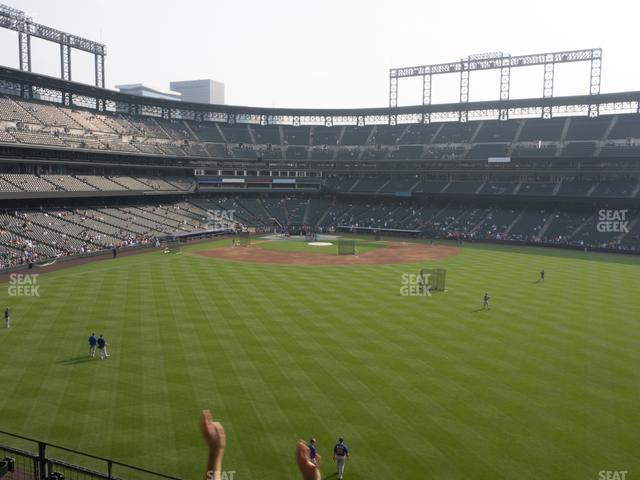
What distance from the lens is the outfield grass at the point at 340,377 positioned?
1689 cm

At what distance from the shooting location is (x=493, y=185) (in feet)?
303

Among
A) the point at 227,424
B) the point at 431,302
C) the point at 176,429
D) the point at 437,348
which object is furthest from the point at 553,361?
the point at 176,429

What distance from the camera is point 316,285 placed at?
4425 cm

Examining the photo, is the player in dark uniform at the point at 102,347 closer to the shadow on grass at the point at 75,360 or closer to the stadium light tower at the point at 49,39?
the shadow on grass at the point at 75,360

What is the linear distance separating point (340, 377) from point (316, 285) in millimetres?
21443

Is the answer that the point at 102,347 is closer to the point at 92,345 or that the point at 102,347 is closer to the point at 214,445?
the point at 92,345

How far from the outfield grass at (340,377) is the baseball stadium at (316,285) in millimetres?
142

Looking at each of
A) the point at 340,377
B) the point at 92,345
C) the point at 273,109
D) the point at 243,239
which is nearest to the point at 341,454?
the point at 340,377

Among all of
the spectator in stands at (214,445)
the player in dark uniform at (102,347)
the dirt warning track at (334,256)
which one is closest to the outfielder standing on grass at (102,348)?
the player in dark uniform at (102,347)

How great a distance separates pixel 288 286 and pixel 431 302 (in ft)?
43.3

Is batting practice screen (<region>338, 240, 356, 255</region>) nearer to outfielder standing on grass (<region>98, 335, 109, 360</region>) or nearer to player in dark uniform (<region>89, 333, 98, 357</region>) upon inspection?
player in dark uniform (<region>89, 333, 98, 357</region>)

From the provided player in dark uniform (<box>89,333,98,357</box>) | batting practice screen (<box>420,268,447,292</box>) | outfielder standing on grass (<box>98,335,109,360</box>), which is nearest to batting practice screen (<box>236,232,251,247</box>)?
batting practice screen (<box>420,268,447,292</box>)

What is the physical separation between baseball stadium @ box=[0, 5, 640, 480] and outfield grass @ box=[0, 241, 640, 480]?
14cm

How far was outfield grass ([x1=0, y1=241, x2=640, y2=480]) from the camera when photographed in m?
16.9
